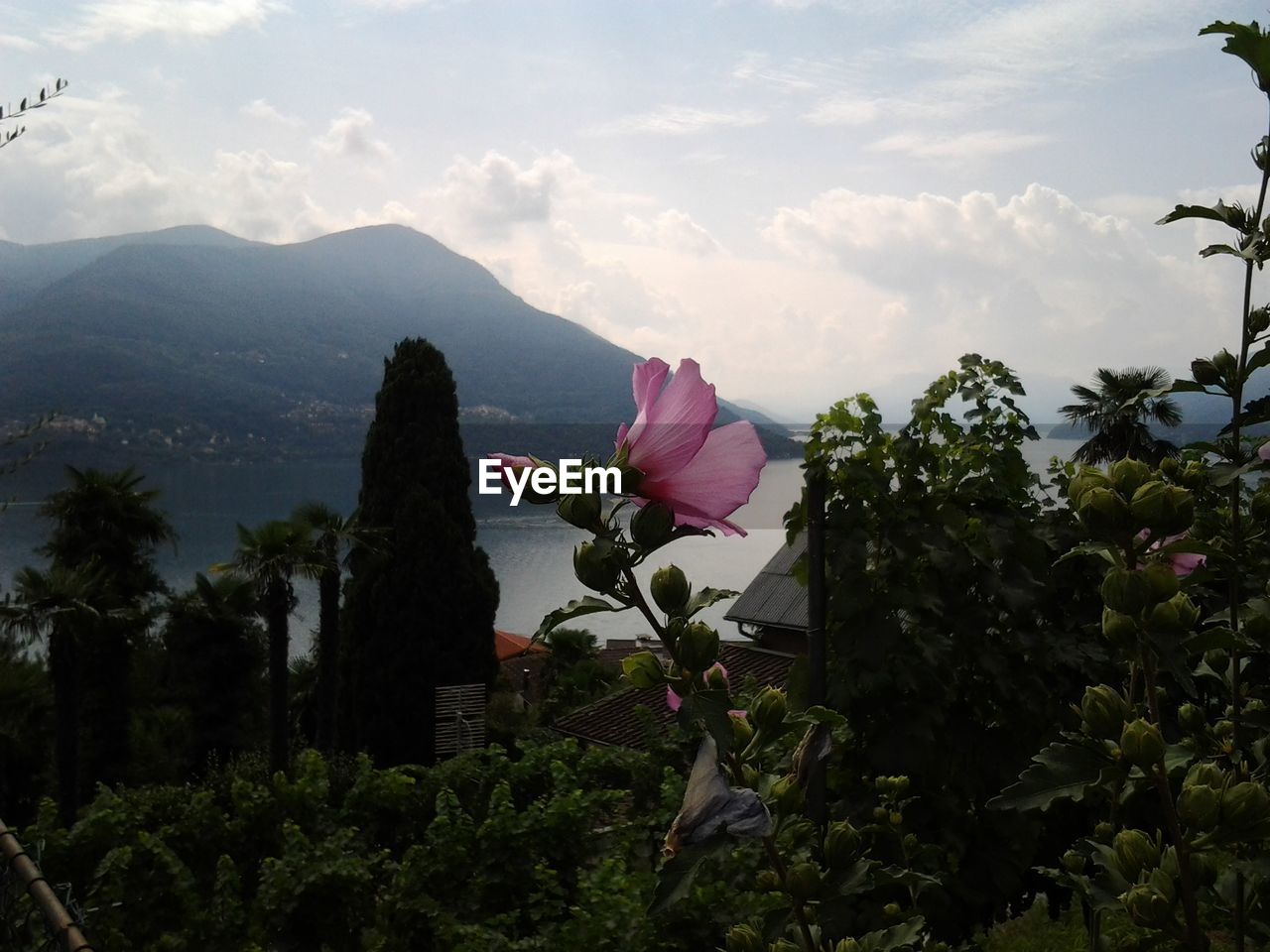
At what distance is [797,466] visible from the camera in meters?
2.62

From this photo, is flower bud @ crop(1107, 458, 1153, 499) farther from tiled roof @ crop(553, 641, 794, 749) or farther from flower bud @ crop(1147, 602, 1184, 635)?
tiled roof @ crop(553, 641, 794, 749)

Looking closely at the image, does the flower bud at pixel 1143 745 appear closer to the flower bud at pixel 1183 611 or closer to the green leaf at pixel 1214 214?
the flower bud at pixel 1183 611

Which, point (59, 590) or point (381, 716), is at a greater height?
point (59, 590)

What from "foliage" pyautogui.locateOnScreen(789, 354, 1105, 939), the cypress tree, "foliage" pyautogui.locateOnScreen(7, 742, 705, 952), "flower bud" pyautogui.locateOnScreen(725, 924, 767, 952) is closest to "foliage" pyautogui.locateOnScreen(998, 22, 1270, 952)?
"flower bud" pyautogui.locateOnScreen(725, 924, 767, 952)

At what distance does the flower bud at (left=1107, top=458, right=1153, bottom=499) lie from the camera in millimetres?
819

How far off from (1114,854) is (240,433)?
110 meters

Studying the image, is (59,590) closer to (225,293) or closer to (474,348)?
(474,348)

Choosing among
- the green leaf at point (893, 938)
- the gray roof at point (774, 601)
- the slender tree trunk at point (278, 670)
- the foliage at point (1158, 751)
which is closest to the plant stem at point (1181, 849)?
the foliage at point (1158, 751)

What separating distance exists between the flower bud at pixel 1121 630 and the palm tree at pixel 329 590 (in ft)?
55.1

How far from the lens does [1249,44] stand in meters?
1.28

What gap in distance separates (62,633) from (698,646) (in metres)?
15.8

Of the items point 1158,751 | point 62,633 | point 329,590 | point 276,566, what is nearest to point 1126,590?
point 1158,751

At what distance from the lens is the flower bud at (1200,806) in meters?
0.78

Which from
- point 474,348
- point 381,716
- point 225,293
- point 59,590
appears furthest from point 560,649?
point 225,293
